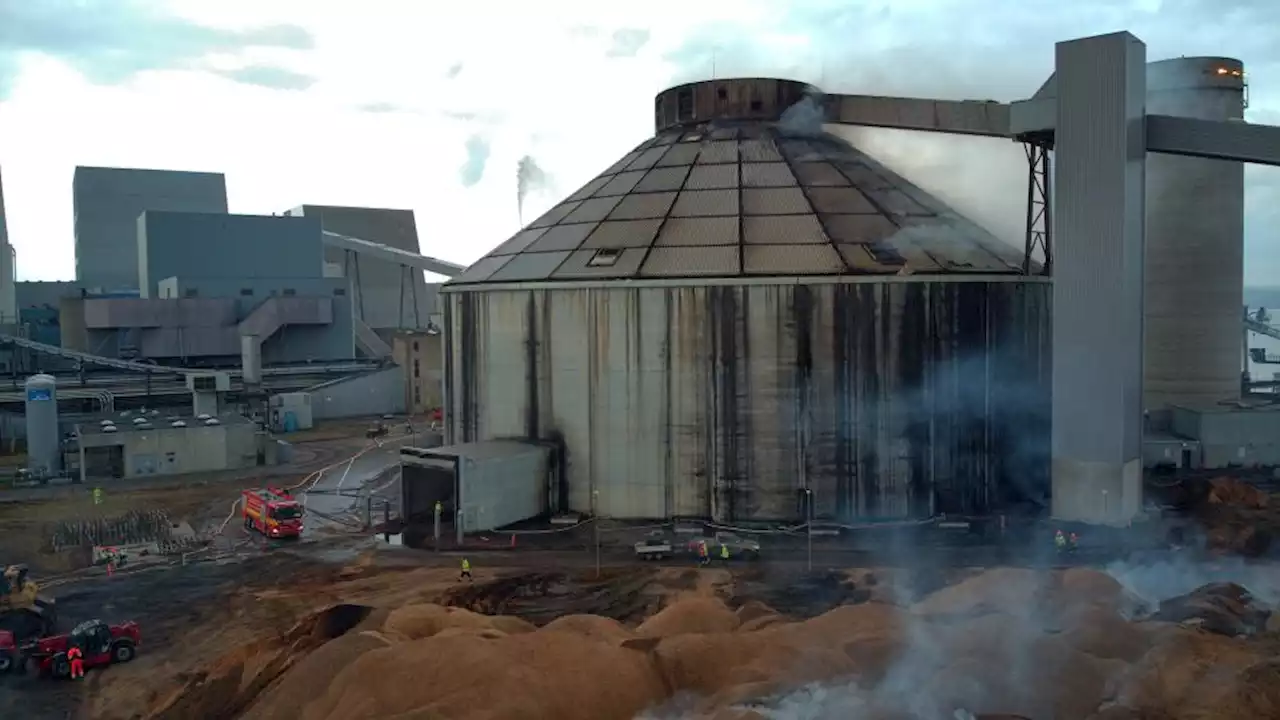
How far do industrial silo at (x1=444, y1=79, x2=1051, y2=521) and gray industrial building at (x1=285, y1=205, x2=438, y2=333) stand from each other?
81.2 meters

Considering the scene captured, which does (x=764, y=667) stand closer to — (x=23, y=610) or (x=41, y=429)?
(x=23, y=610)

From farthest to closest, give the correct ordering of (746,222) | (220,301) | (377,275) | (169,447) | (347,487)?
(377,275) → (220,301) → (169,447) → (347,487) → (746,222)

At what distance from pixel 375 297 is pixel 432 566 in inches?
3738

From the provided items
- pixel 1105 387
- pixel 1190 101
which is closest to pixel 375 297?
pixel 1190 101

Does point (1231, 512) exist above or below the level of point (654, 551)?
above

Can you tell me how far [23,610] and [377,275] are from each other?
99.2 m

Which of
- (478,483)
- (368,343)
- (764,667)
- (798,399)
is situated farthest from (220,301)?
(764,667)

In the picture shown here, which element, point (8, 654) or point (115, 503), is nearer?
point (8, 654)

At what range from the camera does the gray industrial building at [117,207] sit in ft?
365

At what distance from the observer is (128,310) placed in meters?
77.7

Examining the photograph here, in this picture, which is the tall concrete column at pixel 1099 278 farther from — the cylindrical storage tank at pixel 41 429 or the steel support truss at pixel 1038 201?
the cylindrical storage tank at pixel 41 429

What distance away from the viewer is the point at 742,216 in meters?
39.8

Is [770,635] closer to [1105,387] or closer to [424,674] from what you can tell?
[424,674]

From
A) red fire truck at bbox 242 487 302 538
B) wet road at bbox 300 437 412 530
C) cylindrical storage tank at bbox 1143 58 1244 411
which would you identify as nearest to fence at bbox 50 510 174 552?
red fire truck at bbox 242 487 302 538
